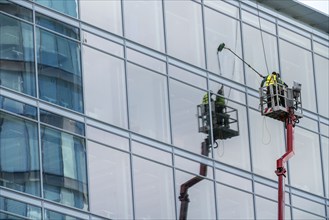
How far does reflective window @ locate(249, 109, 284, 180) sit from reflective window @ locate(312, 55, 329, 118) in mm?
3379

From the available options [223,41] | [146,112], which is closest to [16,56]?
[146,112]

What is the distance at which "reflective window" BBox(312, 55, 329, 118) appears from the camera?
5362 cm

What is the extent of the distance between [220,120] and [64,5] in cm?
748

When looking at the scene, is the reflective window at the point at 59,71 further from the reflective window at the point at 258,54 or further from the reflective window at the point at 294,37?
the reflective window at the point at 294,37

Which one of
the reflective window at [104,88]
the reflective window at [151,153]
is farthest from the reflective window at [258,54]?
the reflective window at [104,88]

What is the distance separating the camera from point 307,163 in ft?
170

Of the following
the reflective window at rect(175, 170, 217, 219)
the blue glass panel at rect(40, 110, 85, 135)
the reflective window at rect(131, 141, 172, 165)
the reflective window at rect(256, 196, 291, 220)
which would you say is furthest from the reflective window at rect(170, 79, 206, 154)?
the blue glass panel at rect(40, 110, 85, 135)

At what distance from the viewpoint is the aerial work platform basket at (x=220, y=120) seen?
47.3 metres

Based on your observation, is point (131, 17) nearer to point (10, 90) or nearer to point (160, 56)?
point (160, 56)

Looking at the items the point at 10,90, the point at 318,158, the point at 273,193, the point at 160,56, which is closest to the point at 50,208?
the point at 10,90

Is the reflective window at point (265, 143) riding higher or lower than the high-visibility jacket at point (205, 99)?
lower

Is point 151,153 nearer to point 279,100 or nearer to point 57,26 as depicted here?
point 57,26

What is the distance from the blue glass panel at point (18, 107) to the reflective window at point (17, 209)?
277 cm

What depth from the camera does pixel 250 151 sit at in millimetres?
49156
